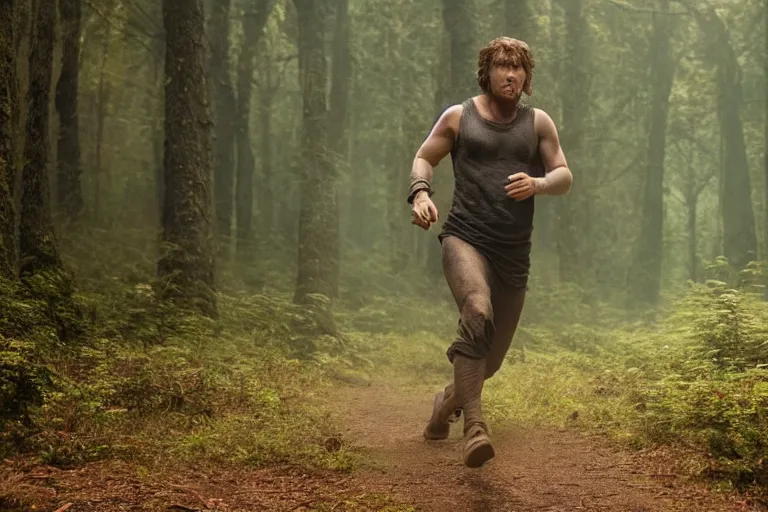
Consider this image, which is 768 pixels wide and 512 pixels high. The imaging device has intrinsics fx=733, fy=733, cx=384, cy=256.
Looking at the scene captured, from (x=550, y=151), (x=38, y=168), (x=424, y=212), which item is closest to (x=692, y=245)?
(x=38, y=168)

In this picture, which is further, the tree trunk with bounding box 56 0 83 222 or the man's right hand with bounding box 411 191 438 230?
the tree trunk with bounding box 56 0 83 222

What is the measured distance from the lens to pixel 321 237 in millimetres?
14234

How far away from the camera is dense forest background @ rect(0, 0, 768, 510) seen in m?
5.73

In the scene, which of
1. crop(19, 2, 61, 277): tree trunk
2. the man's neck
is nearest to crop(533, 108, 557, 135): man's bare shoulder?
the man's neck

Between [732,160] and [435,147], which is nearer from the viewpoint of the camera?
[435,147]

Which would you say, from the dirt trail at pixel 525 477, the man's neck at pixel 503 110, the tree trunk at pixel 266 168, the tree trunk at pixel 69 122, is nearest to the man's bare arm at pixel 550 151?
the man's neck at pixel 503 110

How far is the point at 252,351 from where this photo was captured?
A: 9.79 m

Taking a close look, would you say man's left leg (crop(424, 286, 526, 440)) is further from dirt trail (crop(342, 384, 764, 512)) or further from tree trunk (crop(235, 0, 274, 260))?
tree trunk (crop(235, 0, 274, 260))

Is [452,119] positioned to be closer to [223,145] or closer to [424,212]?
[424,212]

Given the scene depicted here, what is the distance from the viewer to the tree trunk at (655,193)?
2406 centimetres

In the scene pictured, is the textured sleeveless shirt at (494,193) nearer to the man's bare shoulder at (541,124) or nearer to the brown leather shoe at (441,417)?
the man's bare shoulder at (541,124)

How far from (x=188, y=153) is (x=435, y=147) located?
6.35m

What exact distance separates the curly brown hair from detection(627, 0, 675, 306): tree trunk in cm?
1936

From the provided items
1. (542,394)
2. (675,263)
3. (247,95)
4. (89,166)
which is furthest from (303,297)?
(675,263)
